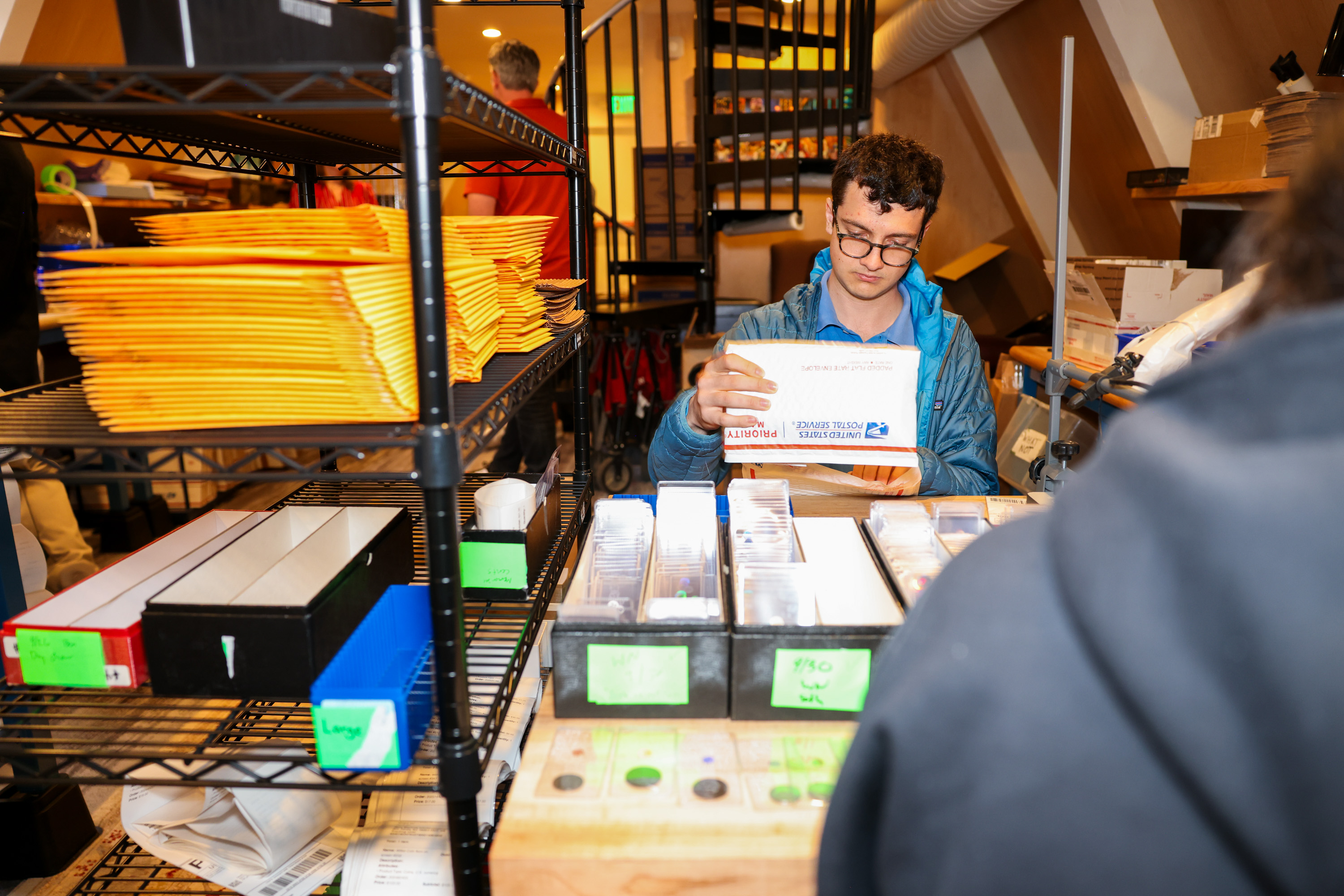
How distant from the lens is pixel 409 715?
0.82 metres

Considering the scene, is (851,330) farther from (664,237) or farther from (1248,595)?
(664,237)

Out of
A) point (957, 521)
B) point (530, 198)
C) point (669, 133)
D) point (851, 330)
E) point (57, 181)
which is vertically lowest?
point (957, 521)

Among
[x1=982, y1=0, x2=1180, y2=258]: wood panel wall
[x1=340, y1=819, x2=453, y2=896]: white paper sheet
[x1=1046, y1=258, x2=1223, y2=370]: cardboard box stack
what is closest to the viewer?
[x1=340, y1=819, x2=453, y2=896]: white paper sheet

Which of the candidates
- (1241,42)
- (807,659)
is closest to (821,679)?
(807,659)

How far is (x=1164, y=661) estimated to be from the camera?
35 centimetres

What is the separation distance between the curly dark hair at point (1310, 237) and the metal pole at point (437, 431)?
592 millimetres

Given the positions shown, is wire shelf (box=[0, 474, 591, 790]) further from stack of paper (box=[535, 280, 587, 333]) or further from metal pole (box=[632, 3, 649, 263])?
metal pole (box=[632, 3, 649, 263])

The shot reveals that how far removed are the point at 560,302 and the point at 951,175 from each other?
5.33m

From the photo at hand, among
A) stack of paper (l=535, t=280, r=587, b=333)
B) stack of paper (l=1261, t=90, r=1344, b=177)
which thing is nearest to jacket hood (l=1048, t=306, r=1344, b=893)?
stack of paper (l=535, t=280, r=587, b=333)

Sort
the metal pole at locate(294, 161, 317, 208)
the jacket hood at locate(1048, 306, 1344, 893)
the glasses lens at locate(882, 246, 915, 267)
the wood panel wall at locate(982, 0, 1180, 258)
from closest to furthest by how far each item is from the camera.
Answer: the jacket hood at locate(1048, 306, 1344, 893), the metal pole at locate(294, 161, 317, 208), the glasses lens at locate(882, 246, 915, 267), the wood panel wall at locate(982, 0, 1180, 258)

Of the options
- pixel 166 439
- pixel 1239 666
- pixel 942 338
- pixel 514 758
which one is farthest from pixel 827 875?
pixel 942 338

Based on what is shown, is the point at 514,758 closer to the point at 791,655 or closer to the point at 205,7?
the point at 791,655

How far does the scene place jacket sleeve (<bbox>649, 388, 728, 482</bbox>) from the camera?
5.40 feet

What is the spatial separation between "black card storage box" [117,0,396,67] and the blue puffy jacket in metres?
1.10
